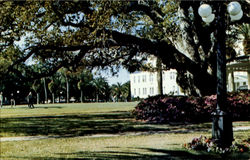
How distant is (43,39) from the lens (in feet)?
55.8

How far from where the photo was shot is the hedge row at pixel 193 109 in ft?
48.4

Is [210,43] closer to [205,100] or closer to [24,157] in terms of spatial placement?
[205,100]

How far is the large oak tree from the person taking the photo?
13969 mm

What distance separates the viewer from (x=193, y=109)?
1509 centimetres

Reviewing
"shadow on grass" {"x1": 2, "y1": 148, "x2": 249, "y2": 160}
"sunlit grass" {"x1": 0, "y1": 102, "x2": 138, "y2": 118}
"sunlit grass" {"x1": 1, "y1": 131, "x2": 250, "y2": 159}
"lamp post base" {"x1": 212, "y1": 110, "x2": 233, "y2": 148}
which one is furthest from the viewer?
"sunlit grass" {"x1": 0, "y1": 102, "x2": 138, "y2": 118}

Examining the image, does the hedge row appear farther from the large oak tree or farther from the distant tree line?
the distant tree line

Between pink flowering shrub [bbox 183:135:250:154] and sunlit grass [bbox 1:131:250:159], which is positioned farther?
pink flowering shrub [bbox 183:135:250:154]

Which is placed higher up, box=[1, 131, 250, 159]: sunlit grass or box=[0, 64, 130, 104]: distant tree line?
box=[0, 64, 130, 104]: distant tree line

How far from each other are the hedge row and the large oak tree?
184 centimetres

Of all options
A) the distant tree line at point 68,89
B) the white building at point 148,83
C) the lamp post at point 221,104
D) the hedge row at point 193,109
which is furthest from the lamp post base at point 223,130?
the distant tree line at point 68,89

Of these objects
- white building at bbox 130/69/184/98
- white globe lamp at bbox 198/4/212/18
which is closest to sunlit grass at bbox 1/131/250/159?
white globe lamp at bbox 198/4/212/18

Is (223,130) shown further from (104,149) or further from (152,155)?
(104,149)

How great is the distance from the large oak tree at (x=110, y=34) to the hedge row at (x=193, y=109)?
1.84m

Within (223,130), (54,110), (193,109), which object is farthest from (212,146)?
(54,110)
